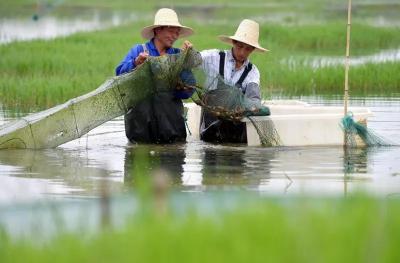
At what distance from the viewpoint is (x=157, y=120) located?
9141 millimetres

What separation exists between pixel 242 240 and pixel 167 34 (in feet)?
18.7

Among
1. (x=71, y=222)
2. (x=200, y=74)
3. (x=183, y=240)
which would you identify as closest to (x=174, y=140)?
(x=200, y=74)

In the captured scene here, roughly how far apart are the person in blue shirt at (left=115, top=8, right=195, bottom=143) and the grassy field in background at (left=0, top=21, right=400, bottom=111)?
3429mm

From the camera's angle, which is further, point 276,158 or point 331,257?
point 276,158

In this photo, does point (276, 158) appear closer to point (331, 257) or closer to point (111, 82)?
point (111, 82)

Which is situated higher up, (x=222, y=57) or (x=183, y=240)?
(x=222, y=57)

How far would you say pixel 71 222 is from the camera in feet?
16.1

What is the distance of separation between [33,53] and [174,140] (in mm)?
8015

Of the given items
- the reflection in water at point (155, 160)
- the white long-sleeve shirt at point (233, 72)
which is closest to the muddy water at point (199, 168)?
the reflection in water at point (155, 160)

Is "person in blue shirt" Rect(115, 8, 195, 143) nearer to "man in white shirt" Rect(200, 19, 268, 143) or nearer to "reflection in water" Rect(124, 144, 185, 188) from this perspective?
"reflection in water" Rect(124, 144, 185, 188)

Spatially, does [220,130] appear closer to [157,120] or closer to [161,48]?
[157,120]

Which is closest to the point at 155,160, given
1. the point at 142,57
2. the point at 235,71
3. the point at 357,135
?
the point at 142,57

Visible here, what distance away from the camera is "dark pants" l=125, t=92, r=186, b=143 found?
9078 millimetres

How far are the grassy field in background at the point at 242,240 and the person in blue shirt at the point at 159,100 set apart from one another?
5.18 m
